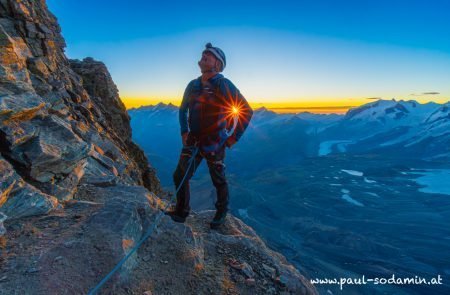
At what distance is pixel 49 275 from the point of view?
534cm

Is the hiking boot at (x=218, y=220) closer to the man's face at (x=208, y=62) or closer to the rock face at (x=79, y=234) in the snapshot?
the rock face at (x=79, y=234)

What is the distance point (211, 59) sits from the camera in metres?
7.81

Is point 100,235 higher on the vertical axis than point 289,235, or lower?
higher

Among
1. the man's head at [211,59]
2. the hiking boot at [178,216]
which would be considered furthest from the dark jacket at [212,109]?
the hiking boot at [178,216]

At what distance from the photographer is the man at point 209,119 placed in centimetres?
784

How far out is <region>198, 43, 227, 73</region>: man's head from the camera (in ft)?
25.5

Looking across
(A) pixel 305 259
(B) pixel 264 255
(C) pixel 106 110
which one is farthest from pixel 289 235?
(B) pixel 264 255

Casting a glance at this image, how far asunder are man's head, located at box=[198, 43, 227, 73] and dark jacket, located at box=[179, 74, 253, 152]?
25 cm

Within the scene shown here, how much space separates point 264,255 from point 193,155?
3325 mm

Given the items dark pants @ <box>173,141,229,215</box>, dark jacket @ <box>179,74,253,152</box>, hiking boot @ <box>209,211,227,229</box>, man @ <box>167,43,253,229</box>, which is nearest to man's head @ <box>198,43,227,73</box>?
man @ <box>167,43,253,229</box>

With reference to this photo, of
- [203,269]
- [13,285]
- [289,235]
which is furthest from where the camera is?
[289,235]

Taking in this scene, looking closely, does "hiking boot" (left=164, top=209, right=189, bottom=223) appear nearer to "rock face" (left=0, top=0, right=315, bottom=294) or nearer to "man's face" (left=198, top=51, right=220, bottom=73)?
"rock face" (left=0, top=0, right=315, bottom=294)

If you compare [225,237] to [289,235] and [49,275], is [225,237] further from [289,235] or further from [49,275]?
[289,235]

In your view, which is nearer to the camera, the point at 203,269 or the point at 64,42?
the point at 203,269
